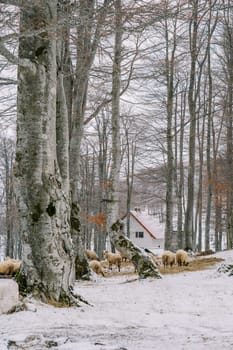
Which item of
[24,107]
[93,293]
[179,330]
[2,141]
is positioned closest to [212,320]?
[179,330]

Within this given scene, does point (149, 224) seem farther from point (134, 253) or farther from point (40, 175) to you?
point (40, 175)

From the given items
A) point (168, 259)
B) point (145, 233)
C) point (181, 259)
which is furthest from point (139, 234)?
point (168, 259)

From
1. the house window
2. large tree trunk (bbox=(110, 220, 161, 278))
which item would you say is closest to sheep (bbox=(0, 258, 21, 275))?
large tree trunk (bbox=(110, 220, 161, 278))

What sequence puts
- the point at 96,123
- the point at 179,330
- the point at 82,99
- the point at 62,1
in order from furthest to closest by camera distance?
the point at 96,123, the point at 82,99, the point at 62,1, the point at 179,330

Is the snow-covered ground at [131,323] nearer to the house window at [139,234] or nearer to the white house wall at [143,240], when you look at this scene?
the white house wall at [143,240]

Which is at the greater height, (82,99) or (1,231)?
(82,99)

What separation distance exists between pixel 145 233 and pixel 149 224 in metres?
1.45

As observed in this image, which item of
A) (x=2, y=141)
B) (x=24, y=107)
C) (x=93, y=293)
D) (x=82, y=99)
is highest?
(x=2, y=141)

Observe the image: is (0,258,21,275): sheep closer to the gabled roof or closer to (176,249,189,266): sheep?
(176,249,189,266): sheep

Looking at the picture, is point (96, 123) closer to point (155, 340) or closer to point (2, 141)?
point (2, 141)

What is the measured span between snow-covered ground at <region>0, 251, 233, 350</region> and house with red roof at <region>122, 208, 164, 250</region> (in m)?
42.2

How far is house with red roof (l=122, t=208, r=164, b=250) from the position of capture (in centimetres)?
4991

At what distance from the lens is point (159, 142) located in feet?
83.9

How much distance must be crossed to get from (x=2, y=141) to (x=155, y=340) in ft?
108
